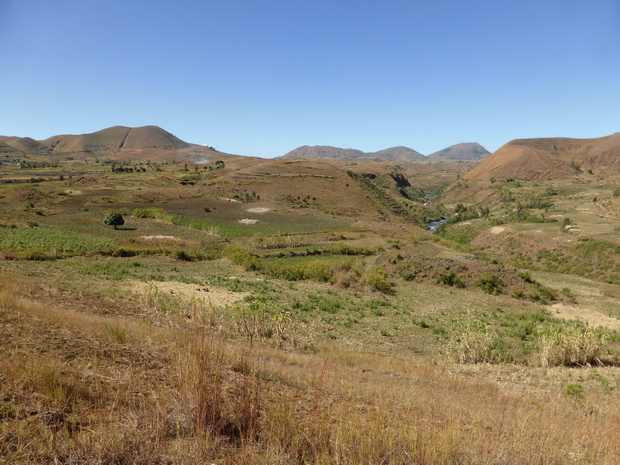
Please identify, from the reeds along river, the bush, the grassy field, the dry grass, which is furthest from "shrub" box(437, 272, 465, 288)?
the reeds along river

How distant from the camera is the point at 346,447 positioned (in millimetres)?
3592

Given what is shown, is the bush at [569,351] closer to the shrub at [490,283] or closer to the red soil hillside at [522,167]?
the shrub at [490,283]

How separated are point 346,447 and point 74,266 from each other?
27105mm

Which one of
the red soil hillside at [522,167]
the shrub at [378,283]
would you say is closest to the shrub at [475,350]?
the shrub at [378,283]

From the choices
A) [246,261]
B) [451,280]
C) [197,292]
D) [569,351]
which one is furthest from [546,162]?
[197,292]

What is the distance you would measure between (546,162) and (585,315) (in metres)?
146

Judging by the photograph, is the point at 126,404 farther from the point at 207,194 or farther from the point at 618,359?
the point at 207,194

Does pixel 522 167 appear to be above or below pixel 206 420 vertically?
above

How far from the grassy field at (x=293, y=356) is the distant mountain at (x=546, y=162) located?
102 meters

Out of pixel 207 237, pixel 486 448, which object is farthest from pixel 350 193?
pixel 486 448

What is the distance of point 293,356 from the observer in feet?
30.7

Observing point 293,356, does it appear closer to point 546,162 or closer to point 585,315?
point 585,315

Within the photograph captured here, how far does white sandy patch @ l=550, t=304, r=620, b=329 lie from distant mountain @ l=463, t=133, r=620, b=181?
13007cm

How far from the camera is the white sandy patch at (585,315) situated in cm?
1963
